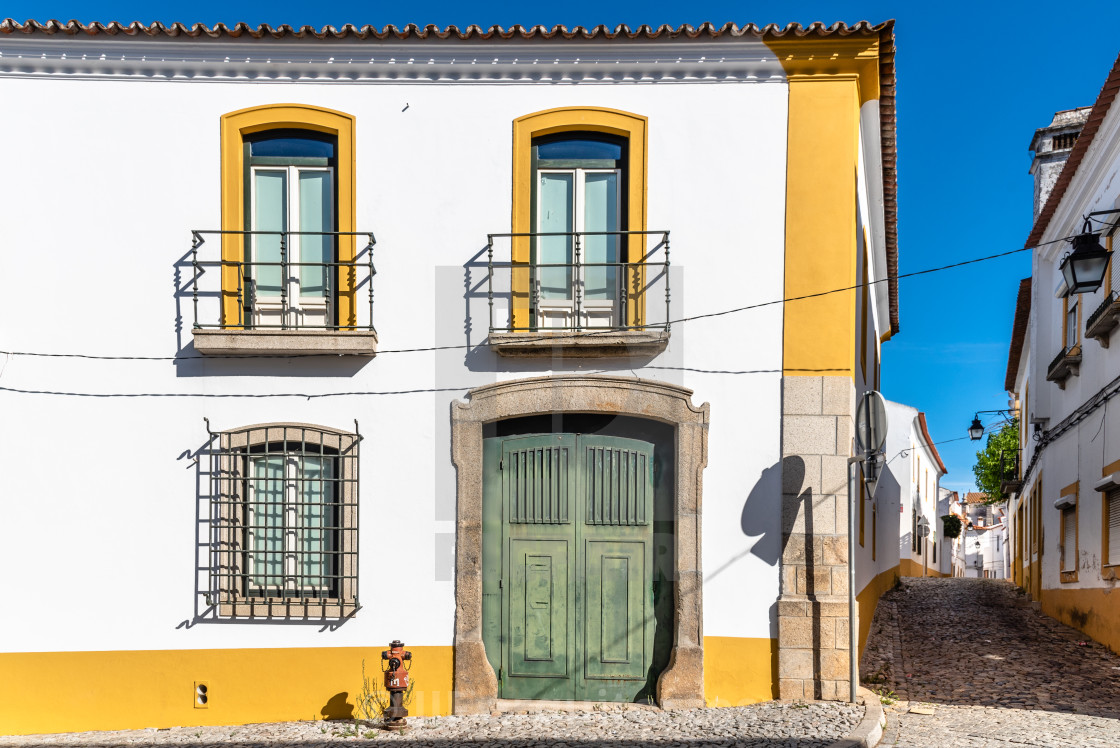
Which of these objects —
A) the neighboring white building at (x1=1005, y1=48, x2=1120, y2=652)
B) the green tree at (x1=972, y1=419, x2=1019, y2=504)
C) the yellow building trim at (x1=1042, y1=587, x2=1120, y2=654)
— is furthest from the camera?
the green tree at (x1=972, y1=419, x2=1019, y2=504)

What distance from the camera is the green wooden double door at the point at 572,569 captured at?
7836 millimetres

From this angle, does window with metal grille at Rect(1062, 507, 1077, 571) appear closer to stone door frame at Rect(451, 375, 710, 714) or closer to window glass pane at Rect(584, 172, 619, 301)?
stone door frame at Rect(451, 375, 710, 714)

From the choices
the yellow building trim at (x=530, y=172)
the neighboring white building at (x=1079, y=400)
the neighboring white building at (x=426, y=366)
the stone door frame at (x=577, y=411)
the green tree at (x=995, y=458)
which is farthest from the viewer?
the green tree at (x=995, y=458)

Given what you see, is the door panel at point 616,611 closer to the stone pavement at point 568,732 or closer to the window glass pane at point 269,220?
the stone pavement at point 568,732

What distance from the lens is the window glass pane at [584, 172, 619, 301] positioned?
26.8 feet

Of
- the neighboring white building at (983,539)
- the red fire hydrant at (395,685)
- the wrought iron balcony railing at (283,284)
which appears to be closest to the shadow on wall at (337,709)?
the red fire hydrant at (395,685)

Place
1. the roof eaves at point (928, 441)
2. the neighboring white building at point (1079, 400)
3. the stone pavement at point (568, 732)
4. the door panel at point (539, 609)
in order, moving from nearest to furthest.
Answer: the stone pavement at point (568, 732) → the door panel at point (539, 609) → the neighboring white building at point (1079, 400) → the roof eaves at point (928, 441)

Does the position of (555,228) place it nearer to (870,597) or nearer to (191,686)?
(191,686)

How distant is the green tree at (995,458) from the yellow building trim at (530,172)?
28.6 m

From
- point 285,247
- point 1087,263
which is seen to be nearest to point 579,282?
point 285,247

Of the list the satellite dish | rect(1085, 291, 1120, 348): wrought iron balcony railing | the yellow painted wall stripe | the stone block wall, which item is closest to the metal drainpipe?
the stone block wall

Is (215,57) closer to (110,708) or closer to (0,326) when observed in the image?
(0,326)

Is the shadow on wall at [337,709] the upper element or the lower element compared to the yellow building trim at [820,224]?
lower

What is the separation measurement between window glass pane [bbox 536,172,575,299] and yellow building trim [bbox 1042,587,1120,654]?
7.62 meters
